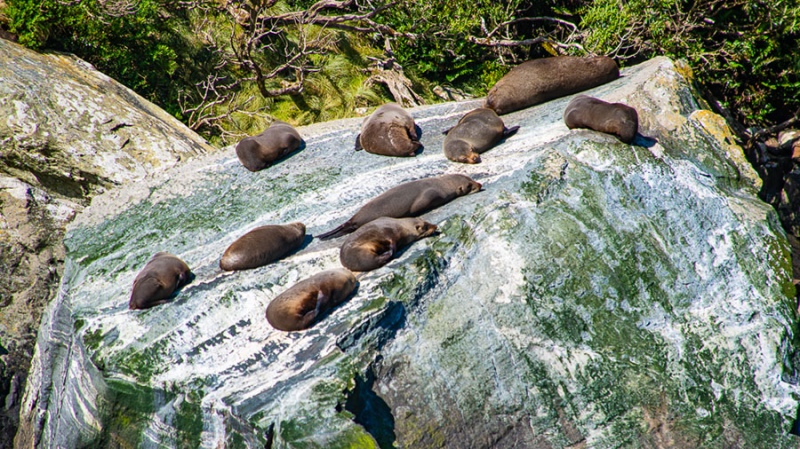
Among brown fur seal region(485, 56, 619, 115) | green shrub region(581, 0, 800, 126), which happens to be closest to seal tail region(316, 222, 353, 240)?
brown fur seal region(485, 56, 619, 115)

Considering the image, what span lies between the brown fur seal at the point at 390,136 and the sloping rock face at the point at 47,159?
7.60 feet

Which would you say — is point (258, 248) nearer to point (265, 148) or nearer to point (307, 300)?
point (307, 300)

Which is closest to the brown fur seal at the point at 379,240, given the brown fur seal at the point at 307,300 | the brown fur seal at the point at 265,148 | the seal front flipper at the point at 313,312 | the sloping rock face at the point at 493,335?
the sloping rock face at the point at 493,335

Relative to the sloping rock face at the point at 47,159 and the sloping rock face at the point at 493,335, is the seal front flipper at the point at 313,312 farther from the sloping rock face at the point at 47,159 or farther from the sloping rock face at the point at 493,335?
the sloping rock face at the point at 47,159

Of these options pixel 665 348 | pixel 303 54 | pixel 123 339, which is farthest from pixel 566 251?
pixel 303 54

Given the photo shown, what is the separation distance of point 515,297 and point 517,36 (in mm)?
7727

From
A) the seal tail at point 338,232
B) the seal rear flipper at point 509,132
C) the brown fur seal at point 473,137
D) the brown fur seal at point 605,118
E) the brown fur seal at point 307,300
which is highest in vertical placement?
the brown fur seal at point 605,118

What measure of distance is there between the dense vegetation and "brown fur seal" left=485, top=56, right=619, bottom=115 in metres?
1.77

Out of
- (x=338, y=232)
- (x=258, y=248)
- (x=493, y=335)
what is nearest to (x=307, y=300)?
(x=258, y=248)

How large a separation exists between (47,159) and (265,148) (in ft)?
7.80

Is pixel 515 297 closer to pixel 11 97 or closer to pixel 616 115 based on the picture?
pixel 616 115

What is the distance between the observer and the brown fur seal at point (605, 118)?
18.3ft

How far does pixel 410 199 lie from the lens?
215 inches

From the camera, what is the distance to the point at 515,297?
14.9ft
